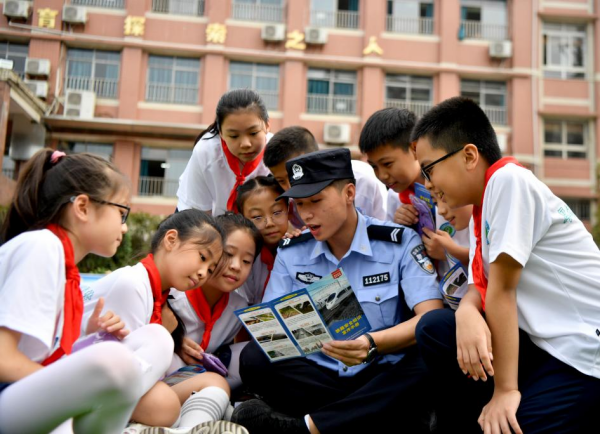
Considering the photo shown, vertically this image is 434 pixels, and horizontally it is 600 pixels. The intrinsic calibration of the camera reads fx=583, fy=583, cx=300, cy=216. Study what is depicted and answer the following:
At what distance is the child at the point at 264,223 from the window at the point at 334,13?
44.0 ft

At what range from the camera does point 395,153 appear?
2818 mm

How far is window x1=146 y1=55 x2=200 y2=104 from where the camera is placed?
1484 centimetres

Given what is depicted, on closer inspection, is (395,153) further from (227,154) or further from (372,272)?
(227,154)

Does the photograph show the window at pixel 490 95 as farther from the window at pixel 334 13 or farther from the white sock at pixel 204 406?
the white sock at pixel 204 406

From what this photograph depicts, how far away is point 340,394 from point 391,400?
0.79 feet

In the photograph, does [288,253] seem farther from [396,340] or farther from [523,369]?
[523,369]

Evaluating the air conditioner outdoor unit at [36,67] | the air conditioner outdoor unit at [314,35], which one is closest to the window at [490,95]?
the air conditioner outdoor unit at [314,35]

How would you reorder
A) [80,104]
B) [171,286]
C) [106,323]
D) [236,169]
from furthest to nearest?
[80,104] < [236,169] < [171,286] < [106,323]

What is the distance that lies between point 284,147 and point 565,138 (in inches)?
616

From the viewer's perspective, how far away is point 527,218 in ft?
5.99

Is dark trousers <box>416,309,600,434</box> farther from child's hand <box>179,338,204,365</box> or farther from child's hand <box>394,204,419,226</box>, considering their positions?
child's hand <box>179,338,204,365</box>

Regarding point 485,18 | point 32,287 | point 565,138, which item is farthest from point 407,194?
point 565,138

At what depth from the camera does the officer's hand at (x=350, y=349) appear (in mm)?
2150

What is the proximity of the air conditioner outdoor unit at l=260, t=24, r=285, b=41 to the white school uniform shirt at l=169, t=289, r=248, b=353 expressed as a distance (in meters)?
12.8
